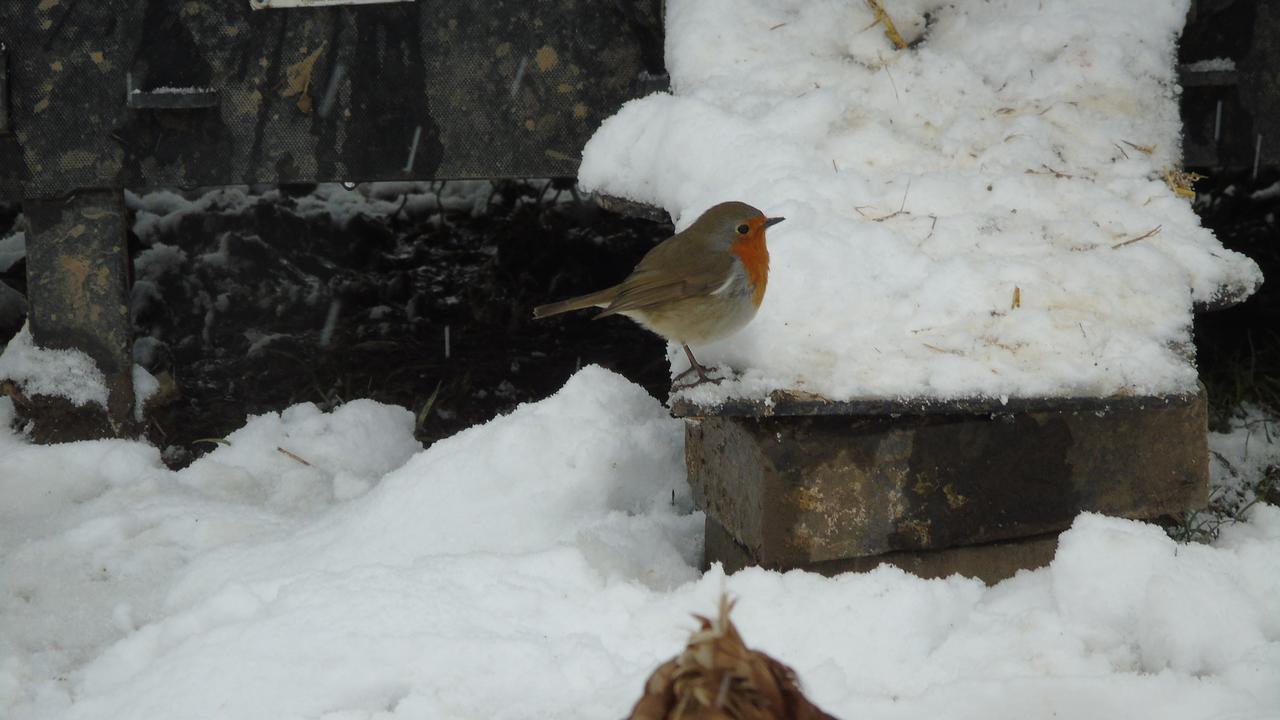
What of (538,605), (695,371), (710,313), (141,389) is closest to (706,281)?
(710,313)

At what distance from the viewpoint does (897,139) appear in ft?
11.1

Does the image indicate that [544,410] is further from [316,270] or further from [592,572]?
[316,270]

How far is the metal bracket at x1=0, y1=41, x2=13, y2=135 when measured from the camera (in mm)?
3959

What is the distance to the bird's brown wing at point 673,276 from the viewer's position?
283 cm

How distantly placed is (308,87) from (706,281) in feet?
6.43

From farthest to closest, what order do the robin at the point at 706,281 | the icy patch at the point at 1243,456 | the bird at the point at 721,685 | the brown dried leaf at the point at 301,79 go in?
the brown dried leaf at the point at 301,79 → the icy patch at the point at 1243,456 → the robin at the point at 706,281 → the bird at the point at 721,685

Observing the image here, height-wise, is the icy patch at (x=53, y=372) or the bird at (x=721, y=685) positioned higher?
the bird at (x=721, y=685)

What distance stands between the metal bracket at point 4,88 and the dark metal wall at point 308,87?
0.02 meters

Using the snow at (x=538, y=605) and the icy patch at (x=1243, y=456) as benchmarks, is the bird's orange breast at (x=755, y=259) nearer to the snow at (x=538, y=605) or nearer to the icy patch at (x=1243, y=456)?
the snow at (x=538, y=605)

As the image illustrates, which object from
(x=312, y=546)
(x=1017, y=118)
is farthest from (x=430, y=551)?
(x=1017, y=118)

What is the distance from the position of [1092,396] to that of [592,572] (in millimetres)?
1189

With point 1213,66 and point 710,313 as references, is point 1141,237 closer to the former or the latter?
point 710,313

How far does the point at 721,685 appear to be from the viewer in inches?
49.4

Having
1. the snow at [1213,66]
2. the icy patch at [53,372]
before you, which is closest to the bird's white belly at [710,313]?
the snow at [1213,66]
